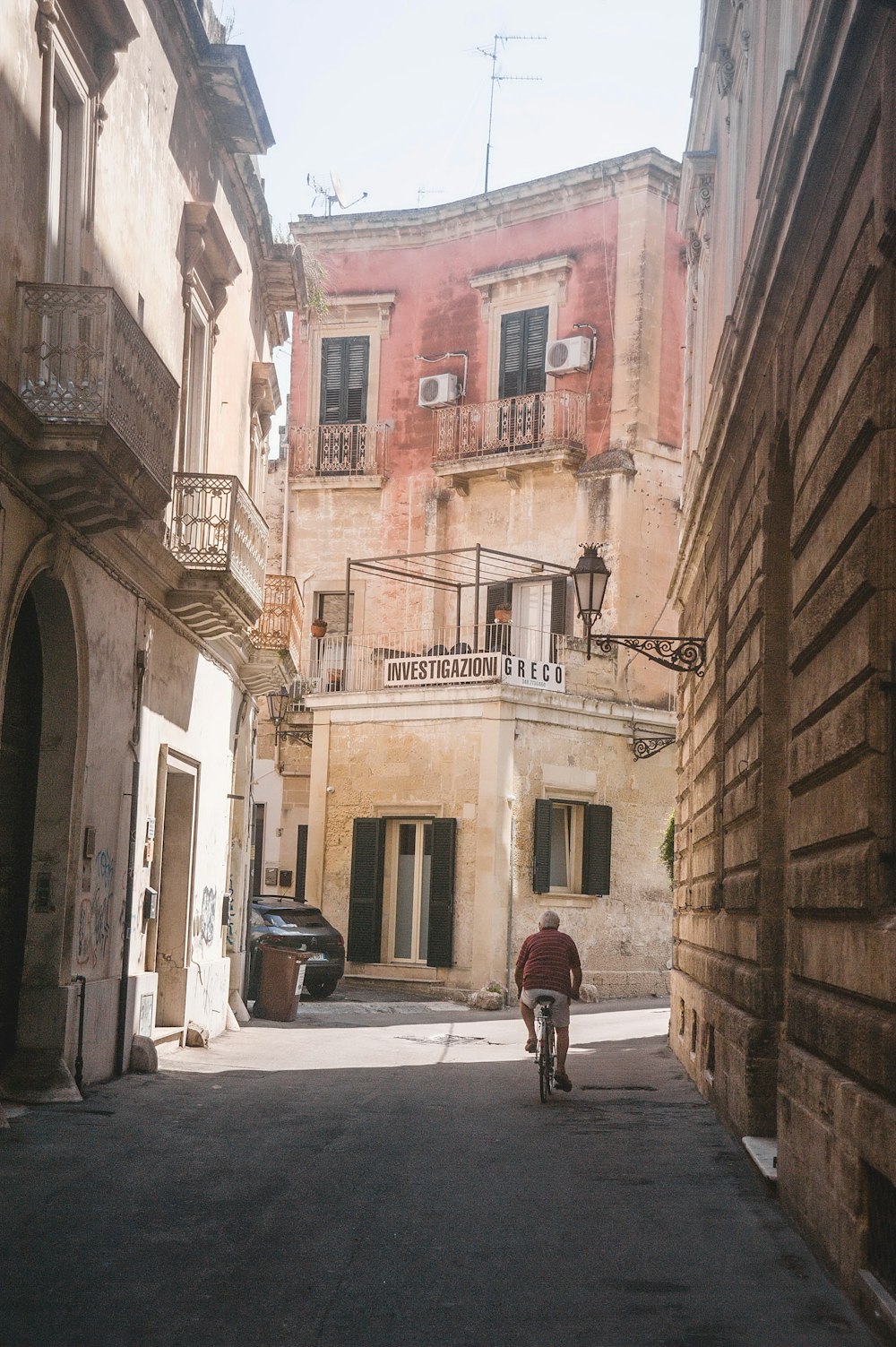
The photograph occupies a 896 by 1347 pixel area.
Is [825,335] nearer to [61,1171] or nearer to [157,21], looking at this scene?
[61,1171]

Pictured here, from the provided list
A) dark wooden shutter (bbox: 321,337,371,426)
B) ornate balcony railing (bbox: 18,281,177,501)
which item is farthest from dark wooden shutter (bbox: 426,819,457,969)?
ornate balcony railing (bbox: 18,281,177,501)

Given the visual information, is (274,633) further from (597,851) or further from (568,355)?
(568,355)

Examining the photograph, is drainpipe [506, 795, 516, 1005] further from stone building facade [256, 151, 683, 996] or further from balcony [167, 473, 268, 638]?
balcony [167, 473, 268, 638]

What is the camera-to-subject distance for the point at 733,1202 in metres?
8.30

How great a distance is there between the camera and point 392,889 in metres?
27.3

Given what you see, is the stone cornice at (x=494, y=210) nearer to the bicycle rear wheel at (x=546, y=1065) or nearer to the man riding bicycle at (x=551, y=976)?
the man riding bicycle at (x=551, y=976)

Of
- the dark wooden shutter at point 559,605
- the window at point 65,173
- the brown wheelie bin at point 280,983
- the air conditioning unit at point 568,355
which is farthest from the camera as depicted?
the air conditioning unit at point 568,355

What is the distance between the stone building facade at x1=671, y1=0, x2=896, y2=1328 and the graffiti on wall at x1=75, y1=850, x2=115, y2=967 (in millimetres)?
4785

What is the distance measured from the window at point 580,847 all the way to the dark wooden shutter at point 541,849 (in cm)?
57

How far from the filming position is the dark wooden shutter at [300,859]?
3102 centimetres

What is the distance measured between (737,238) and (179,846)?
8.19 metres

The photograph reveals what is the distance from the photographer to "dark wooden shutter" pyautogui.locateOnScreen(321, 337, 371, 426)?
32.6 meters

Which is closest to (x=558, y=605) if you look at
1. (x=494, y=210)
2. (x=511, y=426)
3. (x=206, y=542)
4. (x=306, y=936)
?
(x=511, y=426)

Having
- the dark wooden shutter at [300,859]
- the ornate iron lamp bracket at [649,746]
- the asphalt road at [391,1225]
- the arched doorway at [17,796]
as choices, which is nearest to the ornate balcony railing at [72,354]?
the arched doorway at [17,796]
